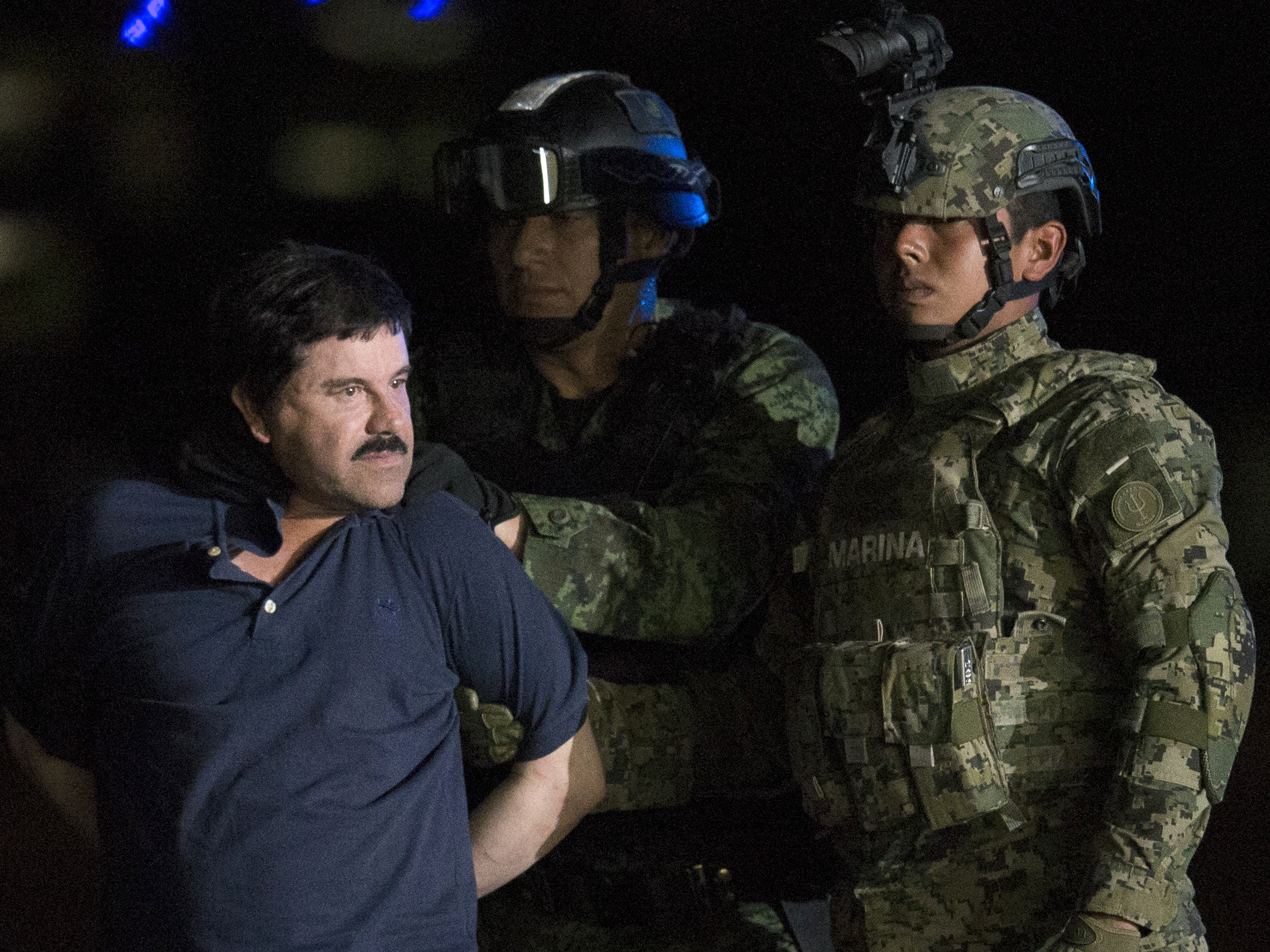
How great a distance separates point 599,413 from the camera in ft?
10.0

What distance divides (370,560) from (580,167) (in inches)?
49.2

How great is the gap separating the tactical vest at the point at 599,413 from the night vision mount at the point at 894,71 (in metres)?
0.65

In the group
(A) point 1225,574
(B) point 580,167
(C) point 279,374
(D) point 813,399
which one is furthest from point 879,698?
(B) point 580,167

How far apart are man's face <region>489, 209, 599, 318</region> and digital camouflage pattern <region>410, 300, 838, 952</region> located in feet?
0.51

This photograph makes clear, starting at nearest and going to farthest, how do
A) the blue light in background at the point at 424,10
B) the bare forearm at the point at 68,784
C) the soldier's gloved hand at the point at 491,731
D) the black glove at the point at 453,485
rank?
the bare forearm at the point at 68,784 < the black glove at the point at 453,485 < the soldier's gloved hand at the point at 491,731 < the blue light in background at the point at 424,10

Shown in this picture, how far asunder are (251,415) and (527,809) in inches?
29.2

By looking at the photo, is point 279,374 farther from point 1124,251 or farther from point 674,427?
point 1124,251

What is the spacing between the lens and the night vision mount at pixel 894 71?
2.42 meters

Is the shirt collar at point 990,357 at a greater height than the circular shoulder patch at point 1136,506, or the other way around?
the shirt collar at point 990,357

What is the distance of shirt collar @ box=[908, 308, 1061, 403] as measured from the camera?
245cm

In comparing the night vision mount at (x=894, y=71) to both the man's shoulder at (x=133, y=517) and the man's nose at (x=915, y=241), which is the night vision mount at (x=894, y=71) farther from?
the man's shoulder at (x=133, y=517)

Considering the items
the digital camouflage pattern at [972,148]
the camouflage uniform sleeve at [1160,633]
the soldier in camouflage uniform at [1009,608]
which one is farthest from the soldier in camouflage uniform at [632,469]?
the camouflage uniform sleeve at [1160,633]

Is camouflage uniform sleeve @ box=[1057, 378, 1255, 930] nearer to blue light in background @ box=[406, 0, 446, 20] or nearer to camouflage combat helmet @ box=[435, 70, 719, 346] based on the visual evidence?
camouflage combat helmet @ box=[435, 70, 719, 346]

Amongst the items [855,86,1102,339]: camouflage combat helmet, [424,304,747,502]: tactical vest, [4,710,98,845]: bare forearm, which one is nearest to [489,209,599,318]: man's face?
[424,304,747,502]: tactical vest
